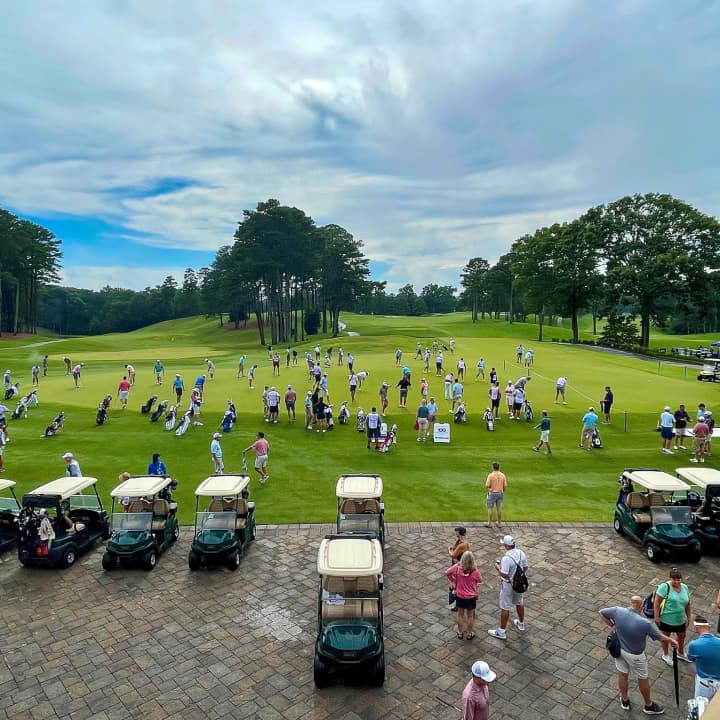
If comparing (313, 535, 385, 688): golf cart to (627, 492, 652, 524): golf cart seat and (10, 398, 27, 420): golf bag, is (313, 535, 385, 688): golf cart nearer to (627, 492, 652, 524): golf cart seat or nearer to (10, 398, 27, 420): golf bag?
(627, 492, 652, 524): golf cart seat

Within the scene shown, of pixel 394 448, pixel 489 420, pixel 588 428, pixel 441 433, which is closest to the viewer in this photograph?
pixel 588 428

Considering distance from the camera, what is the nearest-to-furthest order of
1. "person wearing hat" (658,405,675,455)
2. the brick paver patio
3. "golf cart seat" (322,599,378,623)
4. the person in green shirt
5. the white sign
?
the brick paver patio, the person in green shirt, "golf cart seat" (322,599,378,623), "person wearing hat" (658,405,675,455), the white sign

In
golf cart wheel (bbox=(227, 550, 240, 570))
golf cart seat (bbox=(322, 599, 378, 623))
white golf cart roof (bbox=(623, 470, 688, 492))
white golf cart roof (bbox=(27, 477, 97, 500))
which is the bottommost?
golf cart wheel (bbox=(227, 550, 240, 570))

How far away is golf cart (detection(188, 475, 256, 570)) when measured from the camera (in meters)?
11.1

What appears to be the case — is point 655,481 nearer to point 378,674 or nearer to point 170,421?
point 378,674

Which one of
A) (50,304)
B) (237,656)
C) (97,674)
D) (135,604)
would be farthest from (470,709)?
(50,304)

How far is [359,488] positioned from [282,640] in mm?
3834

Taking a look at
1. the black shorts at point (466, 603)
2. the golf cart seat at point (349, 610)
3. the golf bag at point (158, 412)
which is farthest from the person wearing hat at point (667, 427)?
the golf bag at point (158, 412)

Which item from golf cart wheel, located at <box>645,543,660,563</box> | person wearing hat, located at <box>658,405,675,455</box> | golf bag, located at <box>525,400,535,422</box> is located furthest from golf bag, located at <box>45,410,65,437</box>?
person wearing hat, located at <box>658,405,675,455</box>

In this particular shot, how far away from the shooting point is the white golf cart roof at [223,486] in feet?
38.8

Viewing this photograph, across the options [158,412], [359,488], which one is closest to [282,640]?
[359,488]

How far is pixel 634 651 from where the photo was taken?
7094 mm

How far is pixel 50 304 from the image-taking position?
116562mm

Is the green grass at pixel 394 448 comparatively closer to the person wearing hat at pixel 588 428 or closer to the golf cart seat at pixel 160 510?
the person wearing hat at pixel 588 428
